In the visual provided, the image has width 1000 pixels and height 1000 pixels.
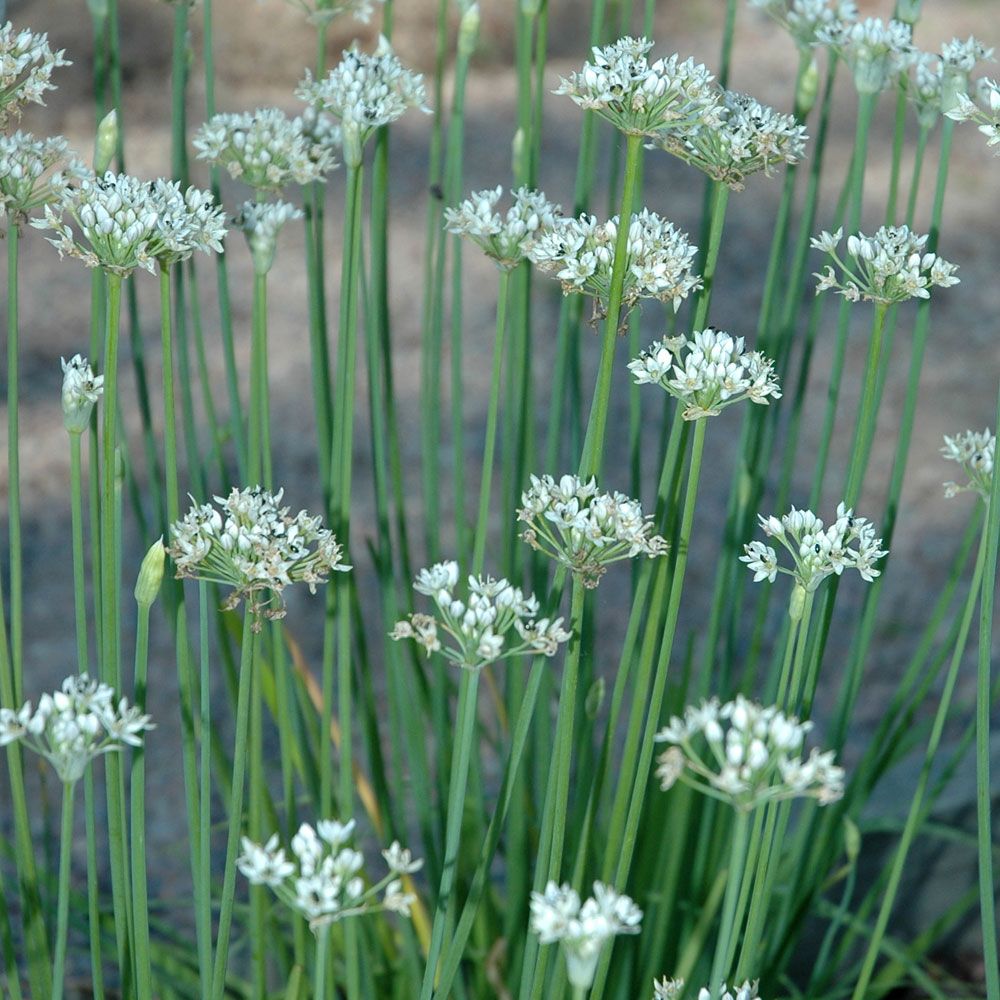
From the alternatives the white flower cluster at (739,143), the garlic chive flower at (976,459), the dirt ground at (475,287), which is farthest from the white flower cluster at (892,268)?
the dirt ground at (475,287)

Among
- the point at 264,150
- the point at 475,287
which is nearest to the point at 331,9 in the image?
the point at 264,150

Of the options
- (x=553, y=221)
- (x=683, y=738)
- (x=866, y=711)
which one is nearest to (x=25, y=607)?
(x=866, y=711)

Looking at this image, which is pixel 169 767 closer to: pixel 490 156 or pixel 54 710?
pixel 54 710

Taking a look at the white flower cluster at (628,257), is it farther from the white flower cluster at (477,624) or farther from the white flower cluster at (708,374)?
the white flower cluster at (477,624)

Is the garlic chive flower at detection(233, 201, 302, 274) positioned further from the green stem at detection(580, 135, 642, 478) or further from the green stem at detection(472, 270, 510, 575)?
the green stem at detection(580, 135, 642, 478)

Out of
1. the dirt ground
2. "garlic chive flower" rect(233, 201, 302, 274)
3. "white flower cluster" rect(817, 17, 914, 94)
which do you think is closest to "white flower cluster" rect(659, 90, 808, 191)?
"white flower cluster" rect(817, 17, 914, 94)

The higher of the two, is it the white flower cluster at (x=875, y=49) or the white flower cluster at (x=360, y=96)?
the white flower cluster at (x=875, y=49)
